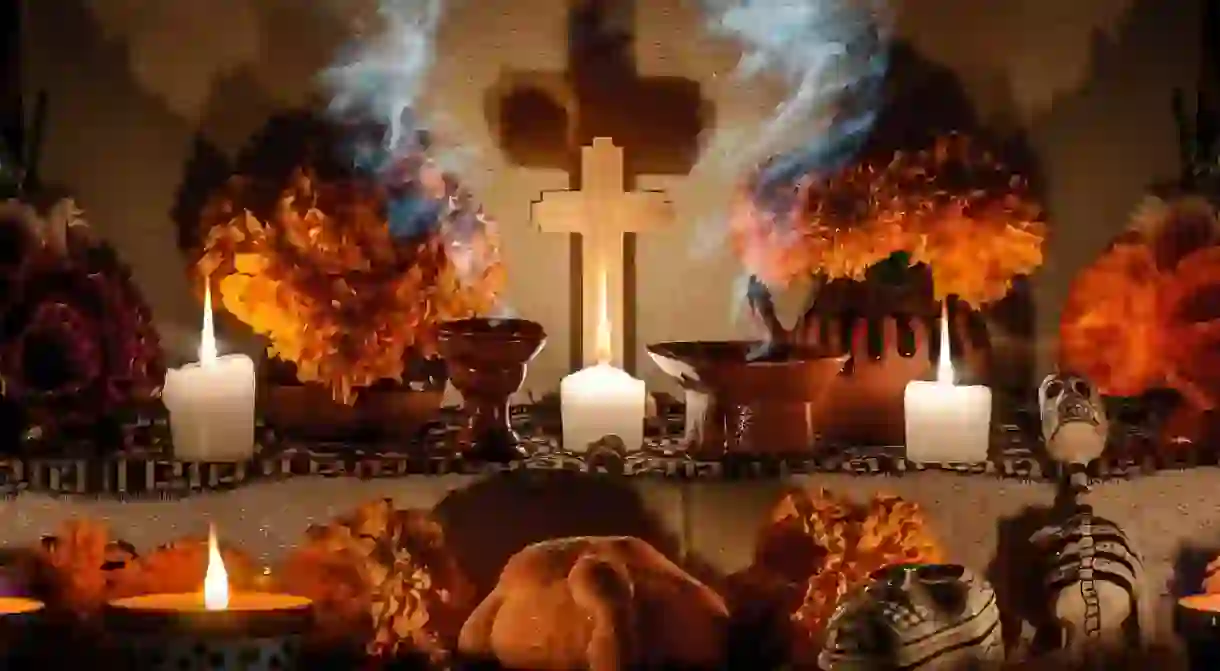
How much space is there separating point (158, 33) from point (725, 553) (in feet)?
1.75

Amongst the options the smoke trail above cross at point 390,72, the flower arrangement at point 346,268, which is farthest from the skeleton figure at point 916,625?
the smoke trail above cross at point 390,72

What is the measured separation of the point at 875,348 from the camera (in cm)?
103

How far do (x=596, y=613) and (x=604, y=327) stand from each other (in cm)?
22

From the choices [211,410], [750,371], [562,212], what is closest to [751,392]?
[750,371]

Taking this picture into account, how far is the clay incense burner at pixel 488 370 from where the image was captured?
958 mm

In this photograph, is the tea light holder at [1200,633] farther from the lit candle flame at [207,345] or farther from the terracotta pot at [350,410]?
the lit candle flame at [207,345]

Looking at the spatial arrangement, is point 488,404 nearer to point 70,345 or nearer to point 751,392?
point 751,392

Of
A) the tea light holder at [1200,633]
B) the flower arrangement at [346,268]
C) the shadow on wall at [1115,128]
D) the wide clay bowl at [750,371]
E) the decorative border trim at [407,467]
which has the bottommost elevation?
the tea light holder at [1200,633]

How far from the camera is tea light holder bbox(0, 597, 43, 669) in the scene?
2.86 ft

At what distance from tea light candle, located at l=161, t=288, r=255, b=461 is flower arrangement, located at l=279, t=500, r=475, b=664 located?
0.08 meters

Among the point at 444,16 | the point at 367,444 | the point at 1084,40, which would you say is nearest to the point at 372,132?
the point at 444,16

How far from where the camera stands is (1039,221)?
3.61ft

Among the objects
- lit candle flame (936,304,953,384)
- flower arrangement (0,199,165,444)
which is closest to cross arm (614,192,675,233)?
lit candle flame (936,304,953,384)

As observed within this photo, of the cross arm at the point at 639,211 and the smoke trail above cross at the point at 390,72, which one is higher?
the smoke trail above cross at the point at 390,72
